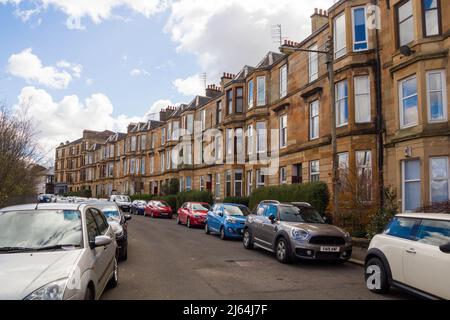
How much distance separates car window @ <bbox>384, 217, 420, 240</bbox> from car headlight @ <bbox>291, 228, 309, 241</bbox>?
2729mm

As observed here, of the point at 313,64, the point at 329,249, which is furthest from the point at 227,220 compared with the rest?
the point at 313,64

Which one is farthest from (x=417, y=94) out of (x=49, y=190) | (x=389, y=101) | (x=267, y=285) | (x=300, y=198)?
(x=49, y=190)

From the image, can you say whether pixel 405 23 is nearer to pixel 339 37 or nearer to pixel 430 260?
pixel 339 37

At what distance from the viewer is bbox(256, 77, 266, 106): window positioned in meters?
26.8

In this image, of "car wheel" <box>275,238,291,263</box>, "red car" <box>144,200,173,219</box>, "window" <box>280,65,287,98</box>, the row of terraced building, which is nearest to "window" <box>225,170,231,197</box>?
the row of terraced building

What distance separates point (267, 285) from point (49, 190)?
337 ft

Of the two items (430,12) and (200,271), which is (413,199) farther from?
(200,271)

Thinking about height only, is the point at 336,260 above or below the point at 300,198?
below

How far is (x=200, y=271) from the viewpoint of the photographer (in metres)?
8.90

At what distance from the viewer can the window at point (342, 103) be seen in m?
18.3

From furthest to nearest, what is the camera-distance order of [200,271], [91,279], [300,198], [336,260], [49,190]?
[49,190] → [300,198] → [336,260] → [200,271] → [91,279]

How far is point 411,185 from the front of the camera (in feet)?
49.2

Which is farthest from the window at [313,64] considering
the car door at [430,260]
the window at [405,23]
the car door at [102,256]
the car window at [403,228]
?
the car door at [102,256]

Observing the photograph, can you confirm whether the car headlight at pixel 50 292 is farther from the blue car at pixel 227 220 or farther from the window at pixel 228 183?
the window at pixel 228 183
